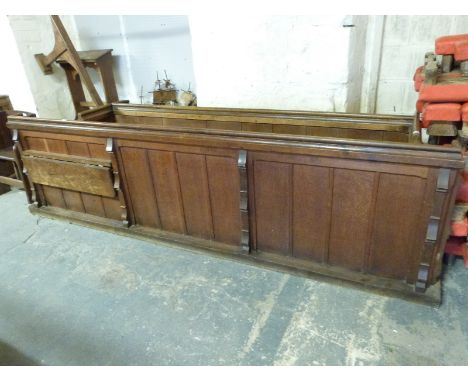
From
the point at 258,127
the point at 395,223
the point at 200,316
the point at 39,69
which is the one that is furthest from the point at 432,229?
the point at 39,69

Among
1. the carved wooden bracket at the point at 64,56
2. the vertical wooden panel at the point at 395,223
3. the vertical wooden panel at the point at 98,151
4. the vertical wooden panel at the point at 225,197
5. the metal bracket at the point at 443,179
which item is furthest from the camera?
the carved wooden bracket at the point at 64,56

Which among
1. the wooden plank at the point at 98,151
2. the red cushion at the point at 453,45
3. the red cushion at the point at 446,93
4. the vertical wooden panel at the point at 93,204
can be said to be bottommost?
the vertical wooden panel at the point at 93,204

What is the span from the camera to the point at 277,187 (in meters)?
1.83

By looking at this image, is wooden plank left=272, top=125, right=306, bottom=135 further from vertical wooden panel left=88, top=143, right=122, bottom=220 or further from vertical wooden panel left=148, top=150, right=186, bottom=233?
vertical wooden panel left=88, top=143, right=122, bottom=220

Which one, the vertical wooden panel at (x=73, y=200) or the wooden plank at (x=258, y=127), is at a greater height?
the wooden plank at (x=258, y=127)

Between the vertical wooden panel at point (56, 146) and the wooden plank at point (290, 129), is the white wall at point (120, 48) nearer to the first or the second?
the vertical wooden panel at point (56, 146)

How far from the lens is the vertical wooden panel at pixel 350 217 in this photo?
1.65 meters

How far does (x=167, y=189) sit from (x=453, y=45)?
1.63m

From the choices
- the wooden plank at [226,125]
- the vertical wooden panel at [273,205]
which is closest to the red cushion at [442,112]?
the vertical wooden panel at [273,205]

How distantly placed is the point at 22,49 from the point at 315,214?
346 centimetres

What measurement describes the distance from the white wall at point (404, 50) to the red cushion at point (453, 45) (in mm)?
1009

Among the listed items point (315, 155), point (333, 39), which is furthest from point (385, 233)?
point (333, 39)

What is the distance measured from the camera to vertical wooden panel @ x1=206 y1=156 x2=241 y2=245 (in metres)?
1.92

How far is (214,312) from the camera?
1760 millimetres
